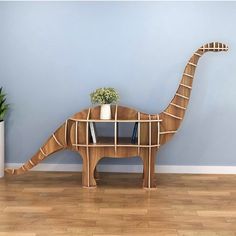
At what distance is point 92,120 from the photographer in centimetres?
364

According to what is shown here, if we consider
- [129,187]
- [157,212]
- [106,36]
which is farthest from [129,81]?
[157,212]

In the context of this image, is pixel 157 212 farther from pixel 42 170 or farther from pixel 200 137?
pixel 42 170

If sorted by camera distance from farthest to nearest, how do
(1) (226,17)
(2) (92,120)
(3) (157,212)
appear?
(1) (226,17)
(2) (92,120)
(3) (157,212)

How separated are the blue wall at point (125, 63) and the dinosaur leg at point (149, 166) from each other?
582 millimetres

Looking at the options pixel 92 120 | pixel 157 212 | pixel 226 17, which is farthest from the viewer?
pixel 226 17

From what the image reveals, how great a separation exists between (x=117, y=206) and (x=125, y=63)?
1583mm

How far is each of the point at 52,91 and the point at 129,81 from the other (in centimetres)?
81

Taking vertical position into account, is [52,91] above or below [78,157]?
above

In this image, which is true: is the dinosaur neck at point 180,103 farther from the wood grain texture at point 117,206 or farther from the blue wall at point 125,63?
the wood grain texture at point 117,206

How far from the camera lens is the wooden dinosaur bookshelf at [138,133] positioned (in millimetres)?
3670

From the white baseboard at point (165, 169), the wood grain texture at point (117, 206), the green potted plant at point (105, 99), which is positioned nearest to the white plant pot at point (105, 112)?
the green potted plant at point (105, 99)

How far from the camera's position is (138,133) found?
367 centimetres

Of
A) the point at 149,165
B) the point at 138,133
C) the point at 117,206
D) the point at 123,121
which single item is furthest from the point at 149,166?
the point at 117,206

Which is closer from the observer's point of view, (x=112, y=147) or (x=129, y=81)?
(x=112, y=147)
